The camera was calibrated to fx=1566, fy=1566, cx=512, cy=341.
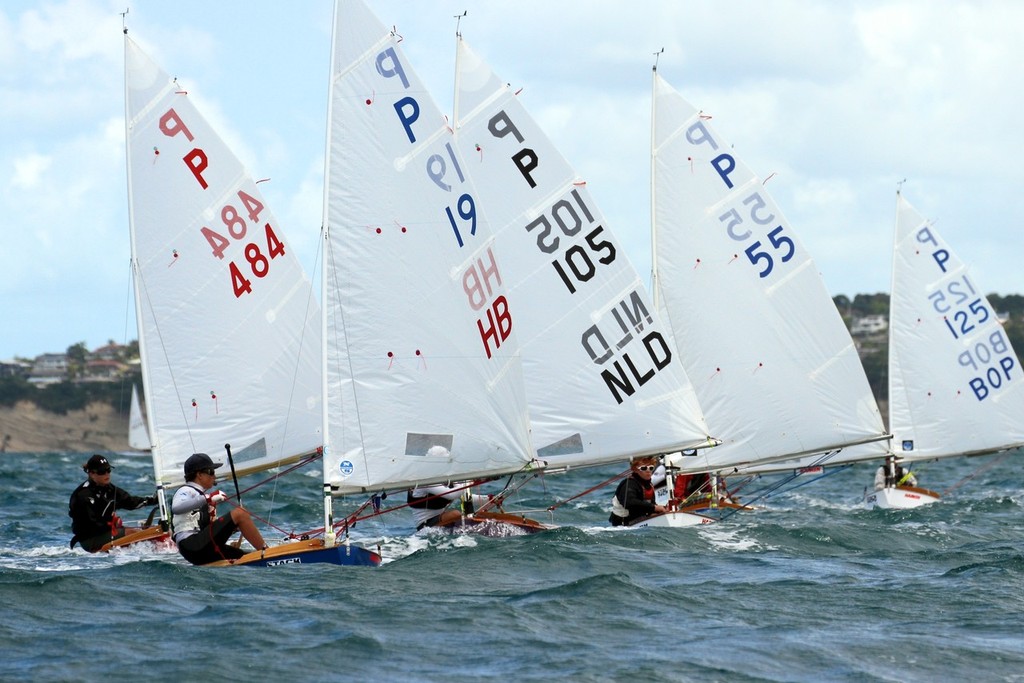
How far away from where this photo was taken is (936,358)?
96.8ft

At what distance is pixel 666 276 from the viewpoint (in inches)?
963

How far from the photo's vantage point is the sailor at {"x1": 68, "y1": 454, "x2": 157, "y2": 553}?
58.8ft

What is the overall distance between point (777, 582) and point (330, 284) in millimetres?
5634

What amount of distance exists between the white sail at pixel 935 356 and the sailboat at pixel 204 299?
1286 cm

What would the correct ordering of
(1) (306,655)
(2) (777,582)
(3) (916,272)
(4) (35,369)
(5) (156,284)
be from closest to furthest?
(1) (306,655)
(2) (777,582)
(5) (156,284)
(3) (916,272)
(4) (35,369)

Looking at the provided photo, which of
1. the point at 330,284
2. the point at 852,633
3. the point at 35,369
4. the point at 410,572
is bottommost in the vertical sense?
the point at 852,633

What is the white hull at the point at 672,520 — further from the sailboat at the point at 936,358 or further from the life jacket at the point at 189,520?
the sailboat at the point at 936,358

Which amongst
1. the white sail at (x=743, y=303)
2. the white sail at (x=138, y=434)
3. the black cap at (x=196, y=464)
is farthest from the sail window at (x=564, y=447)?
the black cap at (x=196, y=464)

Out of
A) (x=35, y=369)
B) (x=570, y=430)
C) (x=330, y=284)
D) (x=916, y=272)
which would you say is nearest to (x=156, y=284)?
(x=330, y=284)

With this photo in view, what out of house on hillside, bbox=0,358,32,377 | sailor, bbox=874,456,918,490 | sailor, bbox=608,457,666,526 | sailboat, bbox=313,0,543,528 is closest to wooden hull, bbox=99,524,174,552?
sailboat, bbox=313,0,543,528

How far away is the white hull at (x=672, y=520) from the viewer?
20.8 m

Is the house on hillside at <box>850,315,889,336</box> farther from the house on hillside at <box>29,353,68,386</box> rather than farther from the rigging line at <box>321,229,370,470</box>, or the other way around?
the rigging line at <box>321,229,370,470</box>

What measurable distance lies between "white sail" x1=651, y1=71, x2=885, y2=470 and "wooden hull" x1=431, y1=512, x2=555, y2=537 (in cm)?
543

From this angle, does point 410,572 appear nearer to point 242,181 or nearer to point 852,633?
point 852,633
